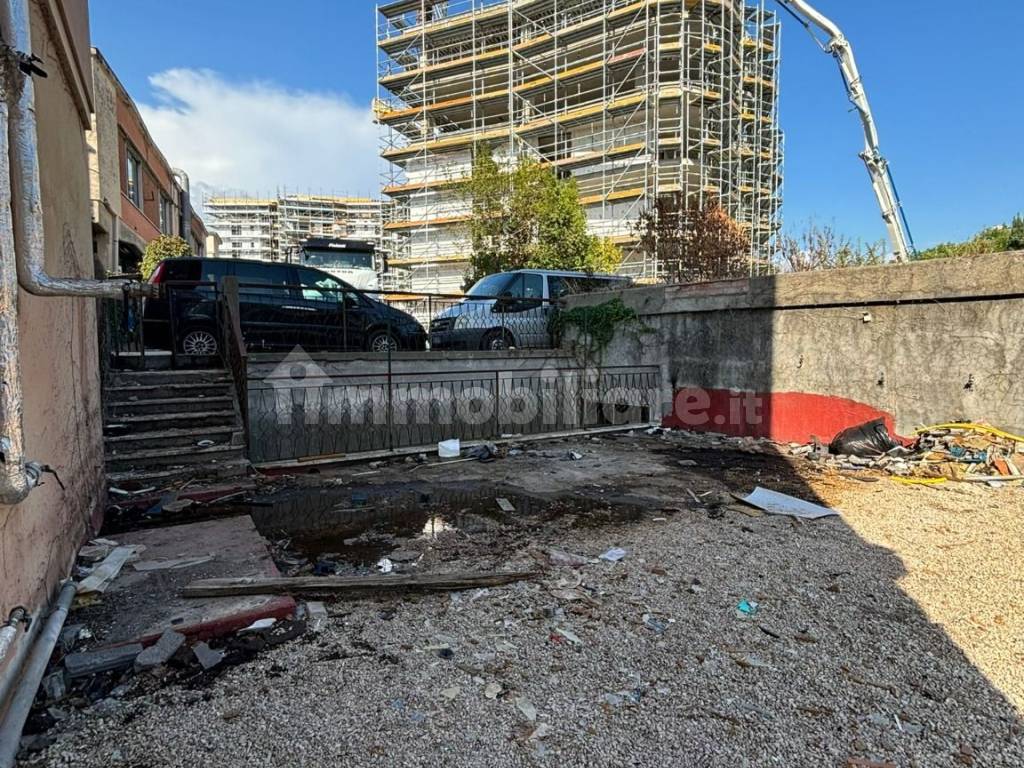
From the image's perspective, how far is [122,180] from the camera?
655 inches

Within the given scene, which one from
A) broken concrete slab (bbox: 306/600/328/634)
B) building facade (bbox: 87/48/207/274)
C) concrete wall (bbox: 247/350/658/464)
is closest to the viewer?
broken concrete slab (bbox: 306/600/328/634)

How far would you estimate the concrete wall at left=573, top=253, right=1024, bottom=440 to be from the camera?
20.6 ft

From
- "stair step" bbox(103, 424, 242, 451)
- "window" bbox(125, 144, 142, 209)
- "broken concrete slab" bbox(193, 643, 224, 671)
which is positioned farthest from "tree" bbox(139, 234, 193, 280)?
"broken concrete slab" bbox(193, 643, 224, 671)

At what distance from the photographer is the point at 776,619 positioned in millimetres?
3000

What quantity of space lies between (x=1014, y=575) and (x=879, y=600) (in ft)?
3.67

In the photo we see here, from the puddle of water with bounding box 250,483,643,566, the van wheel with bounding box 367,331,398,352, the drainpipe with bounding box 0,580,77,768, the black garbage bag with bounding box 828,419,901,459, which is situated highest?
the van wheel with bounding box 367,331,398,352

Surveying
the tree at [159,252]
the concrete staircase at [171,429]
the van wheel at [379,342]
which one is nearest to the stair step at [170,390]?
the concrete staircase at [171,429]

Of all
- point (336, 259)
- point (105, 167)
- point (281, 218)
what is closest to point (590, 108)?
point (336, 259)

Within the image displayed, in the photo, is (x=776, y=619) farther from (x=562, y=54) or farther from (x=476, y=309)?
(x=562, y=54)

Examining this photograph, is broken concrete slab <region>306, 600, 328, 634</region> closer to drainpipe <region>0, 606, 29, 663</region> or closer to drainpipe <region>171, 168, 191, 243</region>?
drainpipe <region>0, 606, 29, 663</region>

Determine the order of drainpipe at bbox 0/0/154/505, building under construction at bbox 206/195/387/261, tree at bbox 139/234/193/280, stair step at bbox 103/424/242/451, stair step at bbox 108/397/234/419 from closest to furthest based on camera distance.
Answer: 1. drainpipe at bbox 0/0/154/505
2. stair step at bbox 103/424/242/451
3. stair step at bbox 108/397/234/419
4. tree at bbox 139/234/193/280
5. building under construction at bbox 206/195/387/261

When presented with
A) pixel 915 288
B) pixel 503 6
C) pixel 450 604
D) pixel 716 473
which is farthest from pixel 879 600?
pixel 503 6

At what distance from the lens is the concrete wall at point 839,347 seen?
627cm

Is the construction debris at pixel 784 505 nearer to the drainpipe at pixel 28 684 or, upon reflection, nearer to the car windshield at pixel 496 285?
the drainpipe at pixel 28 684
